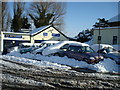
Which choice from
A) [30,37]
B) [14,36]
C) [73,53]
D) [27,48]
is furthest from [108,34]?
[14,36]

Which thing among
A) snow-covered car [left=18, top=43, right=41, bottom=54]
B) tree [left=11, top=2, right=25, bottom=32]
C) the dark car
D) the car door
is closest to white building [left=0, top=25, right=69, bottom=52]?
snow-covered car [left=18, top=43, right=41, bottom=54]

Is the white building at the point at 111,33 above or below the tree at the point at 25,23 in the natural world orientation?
below

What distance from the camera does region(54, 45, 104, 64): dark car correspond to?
38.5 ft

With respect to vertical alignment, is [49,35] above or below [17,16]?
below

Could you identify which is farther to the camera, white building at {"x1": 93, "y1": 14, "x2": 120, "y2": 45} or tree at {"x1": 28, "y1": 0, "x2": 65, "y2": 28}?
tree at {"x1": 28, "y1": 0, "x2": 65, "y2": 28}

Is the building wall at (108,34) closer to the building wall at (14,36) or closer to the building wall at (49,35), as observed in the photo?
the building wall at (49,35)

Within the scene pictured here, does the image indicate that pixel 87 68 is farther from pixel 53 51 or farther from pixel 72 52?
pixel 53 51

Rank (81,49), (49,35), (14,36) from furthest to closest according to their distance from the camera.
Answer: (49,35)
(14,36)
(81,49)

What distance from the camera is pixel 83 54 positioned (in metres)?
12.4

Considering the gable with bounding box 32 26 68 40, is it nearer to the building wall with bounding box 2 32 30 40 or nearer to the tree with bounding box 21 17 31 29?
the building wall with bounding box 2 32 30 40

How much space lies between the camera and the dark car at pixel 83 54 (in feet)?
38.5

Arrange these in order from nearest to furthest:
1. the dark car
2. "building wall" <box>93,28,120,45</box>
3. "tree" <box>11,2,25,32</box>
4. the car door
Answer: the dark car → the car door → "building wall" <box>93,28,120,45</box> → "tree" <box>11,2,25,32</box>

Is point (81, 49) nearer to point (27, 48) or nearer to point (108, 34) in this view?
point (27, 48)

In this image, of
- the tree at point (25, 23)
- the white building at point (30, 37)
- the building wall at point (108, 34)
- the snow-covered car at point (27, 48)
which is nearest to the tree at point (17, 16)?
the tree at point (25, 23)
